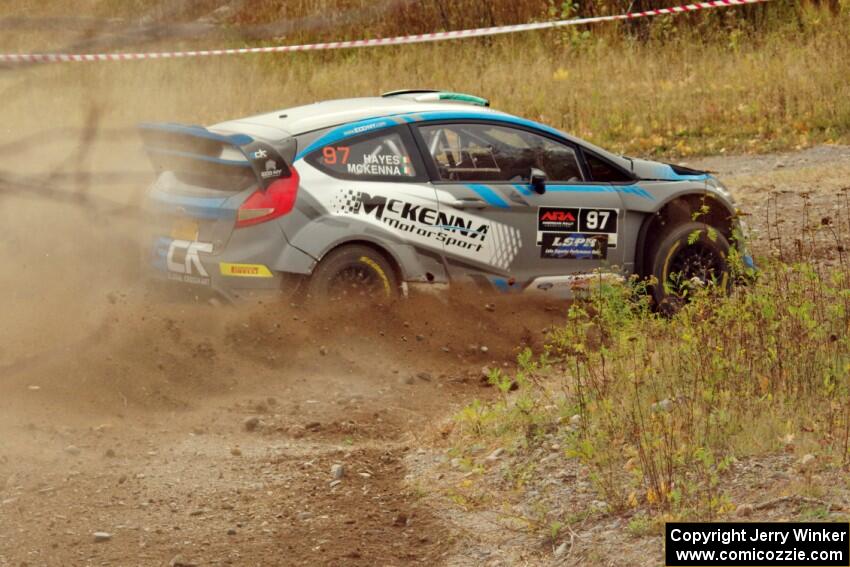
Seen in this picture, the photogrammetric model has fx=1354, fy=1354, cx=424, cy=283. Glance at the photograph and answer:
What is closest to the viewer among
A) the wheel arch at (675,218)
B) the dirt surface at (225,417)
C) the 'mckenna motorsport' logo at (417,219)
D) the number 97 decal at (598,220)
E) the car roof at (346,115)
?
the dirt surface at (225,417)

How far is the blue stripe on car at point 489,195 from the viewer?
31.6ft

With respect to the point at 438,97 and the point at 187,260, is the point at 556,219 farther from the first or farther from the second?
the point at 187,260

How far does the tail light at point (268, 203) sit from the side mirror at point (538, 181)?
179 centimetres

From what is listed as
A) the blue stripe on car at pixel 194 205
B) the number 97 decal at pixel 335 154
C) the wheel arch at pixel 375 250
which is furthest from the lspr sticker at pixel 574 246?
the blue stripe on car at pixel 194 205

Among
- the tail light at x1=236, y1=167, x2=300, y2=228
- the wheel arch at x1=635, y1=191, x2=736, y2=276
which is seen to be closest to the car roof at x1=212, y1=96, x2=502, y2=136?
the tail light at x1=236, y1=167, x2=300, y2=228

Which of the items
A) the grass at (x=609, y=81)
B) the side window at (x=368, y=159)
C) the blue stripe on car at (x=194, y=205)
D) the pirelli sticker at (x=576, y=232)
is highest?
the grass at (x=609, y=81)

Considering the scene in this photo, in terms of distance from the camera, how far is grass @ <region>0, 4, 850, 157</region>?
18031mm

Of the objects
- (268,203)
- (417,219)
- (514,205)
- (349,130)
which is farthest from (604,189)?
(268,203)

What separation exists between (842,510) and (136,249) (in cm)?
645

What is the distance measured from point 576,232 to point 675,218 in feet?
A: 3.08

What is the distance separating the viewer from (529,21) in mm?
22156

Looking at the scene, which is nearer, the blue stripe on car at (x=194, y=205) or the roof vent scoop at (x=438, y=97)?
the blue stripe on car at (x=194, y=205)

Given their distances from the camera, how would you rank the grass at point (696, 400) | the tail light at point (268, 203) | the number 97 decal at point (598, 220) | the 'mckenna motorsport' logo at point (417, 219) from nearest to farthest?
the grass at point (696, 400) → the tail light at point (268, 203) → the 'mckenna motorsport' logo at point (417, 219) → the number 97 decal at point (598, 220)

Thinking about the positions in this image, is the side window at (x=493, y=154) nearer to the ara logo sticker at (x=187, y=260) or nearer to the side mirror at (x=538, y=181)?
the side mirror at (x=538, y=181)
